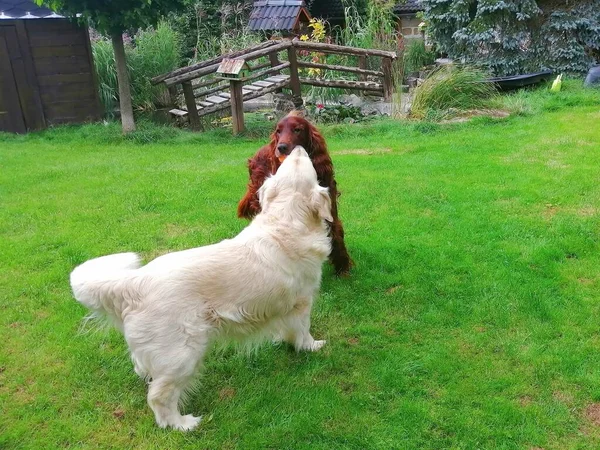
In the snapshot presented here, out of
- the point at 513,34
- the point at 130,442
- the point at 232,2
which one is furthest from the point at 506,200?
the point at 232,2

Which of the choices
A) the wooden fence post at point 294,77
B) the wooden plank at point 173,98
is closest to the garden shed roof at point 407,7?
the wooden fence post at point 294,77

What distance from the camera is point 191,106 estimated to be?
9.84 metres

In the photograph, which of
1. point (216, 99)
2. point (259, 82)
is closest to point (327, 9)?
point (259, 82)

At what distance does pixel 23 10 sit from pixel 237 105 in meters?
5.16

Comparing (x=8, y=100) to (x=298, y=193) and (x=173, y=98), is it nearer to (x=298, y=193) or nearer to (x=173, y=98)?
(x=173, y=98)

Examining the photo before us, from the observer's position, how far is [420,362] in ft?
10.2

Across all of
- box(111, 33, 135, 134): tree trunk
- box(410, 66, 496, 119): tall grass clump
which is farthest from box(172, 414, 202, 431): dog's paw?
box(410, 66, 496, 119): tall grass clump

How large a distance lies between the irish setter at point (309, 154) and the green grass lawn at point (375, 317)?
322 millimetres

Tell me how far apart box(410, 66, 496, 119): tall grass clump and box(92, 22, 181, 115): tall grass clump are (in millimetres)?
5812

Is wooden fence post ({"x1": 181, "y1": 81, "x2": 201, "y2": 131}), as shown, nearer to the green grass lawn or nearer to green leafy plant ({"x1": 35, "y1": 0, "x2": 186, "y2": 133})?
green leafy plant ({"x1": 35, "y1": 0, "x2": 186, "y2": 133})

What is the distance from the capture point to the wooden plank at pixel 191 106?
964 cm

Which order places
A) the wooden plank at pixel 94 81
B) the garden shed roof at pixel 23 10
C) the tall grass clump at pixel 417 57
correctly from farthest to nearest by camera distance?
the tall grass clump at pixel 417 57 < the wooden plank at pixel 94 81 < the garden shed roof at pixel 23 10

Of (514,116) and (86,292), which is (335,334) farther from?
(514,116)

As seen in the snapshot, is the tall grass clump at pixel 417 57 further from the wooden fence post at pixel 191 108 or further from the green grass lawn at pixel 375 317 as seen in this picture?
the green grass lawn at pixel 375 317
